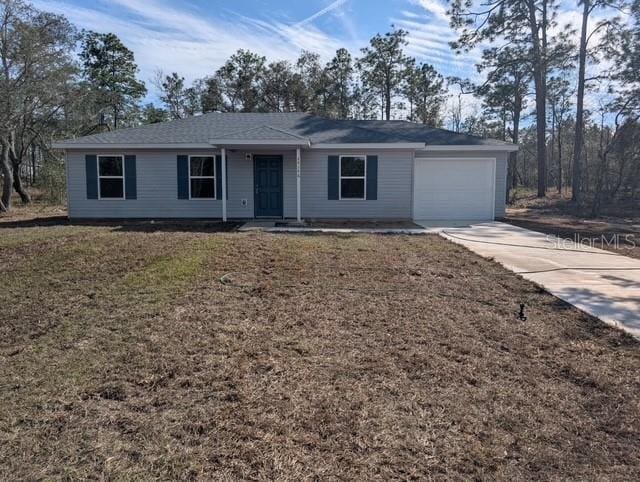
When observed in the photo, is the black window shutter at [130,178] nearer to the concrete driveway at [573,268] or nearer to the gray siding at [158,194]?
the gray siding at [158,194]

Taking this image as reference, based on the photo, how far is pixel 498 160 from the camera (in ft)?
45.8

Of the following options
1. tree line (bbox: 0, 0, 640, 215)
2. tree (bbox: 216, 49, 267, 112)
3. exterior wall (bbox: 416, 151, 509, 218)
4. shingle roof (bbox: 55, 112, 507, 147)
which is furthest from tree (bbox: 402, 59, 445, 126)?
exterior wall (bbox: 416, 151, 509, 218)

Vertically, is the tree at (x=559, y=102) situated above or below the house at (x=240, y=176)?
above

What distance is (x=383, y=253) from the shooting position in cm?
762

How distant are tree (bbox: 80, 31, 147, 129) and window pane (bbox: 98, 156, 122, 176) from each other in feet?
67.6

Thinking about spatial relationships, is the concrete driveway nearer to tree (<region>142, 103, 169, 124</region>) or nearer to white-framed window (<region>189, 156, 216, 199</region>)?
white-framed window (<region>189, 156, 216, 199</region>)

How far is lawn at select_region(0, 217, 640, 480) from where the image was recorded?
94.4 inches

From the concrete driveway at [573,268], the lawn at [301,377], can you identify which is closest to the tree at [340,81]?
the concrete driveway at [573,268]

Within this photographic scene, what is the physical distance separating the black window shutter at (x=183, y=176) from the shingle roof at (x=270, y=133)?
0.56 metres

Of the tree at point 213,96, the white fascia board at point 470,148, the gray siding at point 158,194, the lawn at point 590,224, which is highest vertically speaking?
the tree at point 213,96

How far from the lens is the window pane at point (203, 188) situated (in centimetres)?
1320

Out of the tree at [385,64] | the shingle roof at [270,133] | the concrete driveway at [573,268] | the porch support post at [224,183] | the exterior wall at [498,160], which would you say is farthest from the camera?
the tree at [385,64]

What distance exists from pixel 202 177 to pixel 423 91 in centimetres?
2523

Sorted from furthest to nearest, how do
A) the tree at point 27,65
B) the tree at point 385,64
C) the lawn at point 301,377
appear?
the tree at point 385,64, the tree at point 27,65, the lawn at point 301,377
